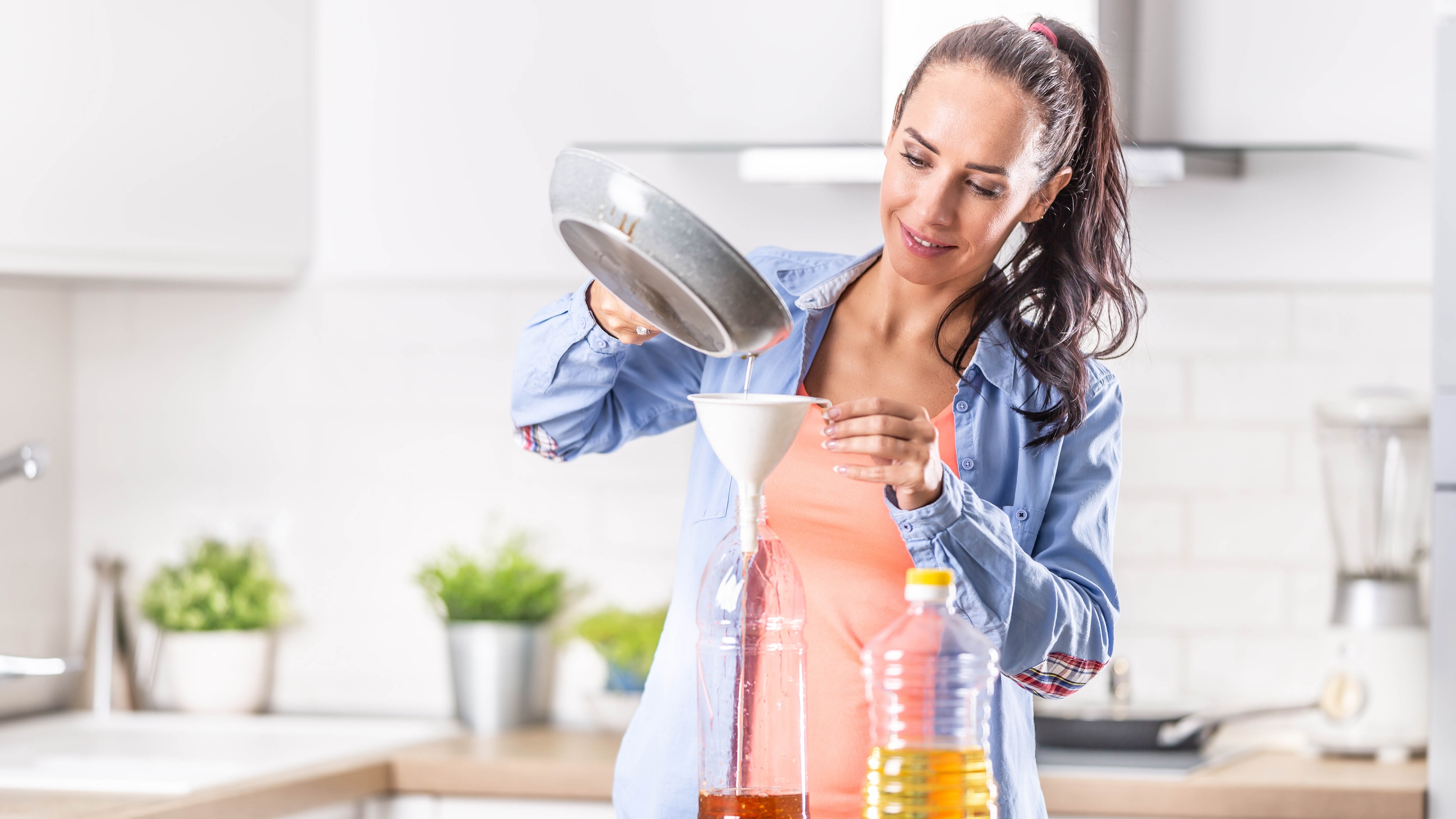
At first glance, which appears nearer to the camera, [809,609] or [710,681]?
[710,681]

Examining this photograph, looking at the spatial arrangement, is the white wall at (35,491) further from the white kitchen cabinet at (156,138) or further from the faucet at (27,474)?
the faucet at (27,474)

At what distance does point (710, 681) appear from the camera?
124cm

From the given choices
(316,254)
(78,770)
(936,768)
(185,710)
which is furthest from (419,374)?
(936,768)

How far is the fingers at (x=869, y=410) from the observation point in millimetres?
1054

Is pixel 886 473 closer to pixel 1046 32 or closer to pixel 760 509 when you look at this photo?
pixel 760 509

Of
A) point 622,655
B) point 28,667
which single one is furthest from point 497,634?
point 28,667

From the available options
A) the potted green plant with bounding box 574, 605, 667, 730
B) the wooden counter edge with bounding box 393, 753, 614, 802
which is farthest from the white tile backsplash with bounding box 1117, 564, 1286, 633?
the wooden counter edge with bounding box 393, 753, 614, 802

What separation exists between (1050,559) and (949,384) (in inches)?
7.5

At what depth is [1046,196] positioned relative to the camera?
138 centimetres

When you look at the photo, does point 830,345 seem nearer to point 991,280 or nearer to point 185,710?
point 991,280

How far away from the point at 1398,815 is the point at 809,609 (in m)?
1.17

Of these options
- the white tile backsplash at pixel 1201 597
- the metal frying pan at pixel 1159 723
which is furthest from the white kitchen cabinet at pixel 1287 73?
the metal frying pan at pixel 1159 723

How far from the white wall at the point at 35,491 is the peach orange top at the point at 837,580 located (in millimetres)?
1745

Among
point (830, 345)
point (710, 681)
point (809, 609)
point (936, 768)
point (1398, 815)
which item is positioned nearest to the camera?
point (936, 768)
